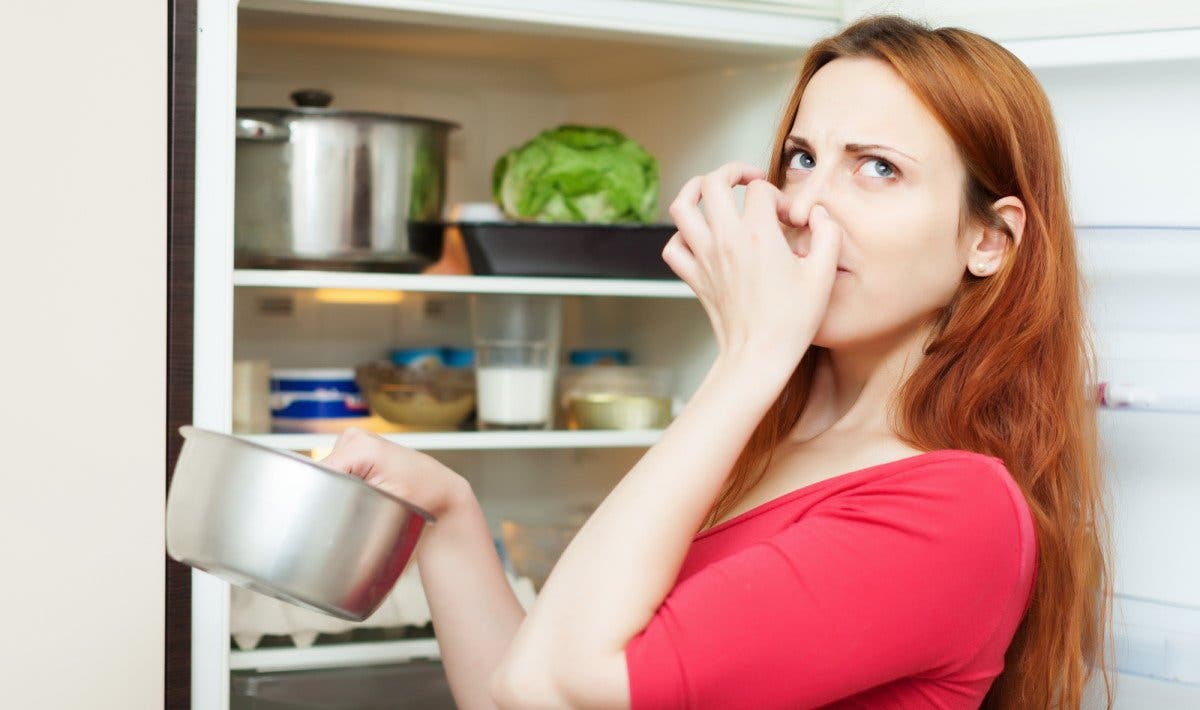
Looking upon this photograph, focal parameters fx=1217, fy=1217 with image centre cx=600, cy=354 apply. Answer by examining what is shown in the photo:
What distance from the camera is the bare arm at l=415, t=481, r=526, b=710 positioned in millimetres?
1094

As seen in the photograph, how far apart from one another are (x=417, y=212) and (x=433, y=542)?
1.71 feet

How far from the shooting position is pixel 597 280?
1.50 metres

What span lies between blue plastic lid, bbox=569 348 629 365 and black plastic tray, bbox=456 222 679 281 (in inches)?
15.2

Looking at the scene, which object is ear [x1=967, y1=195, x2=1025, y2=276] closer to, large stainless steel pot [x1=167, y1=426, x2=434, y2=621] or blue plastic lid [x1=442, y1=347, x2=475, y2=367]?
large stainless steel pot [x1=167, y1=426, x2=434, y2=621]

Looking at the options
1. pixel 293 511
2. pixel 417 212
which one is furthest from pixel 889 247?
pixel 417 212

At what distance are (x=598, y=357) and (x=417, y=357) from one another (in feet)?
0.99

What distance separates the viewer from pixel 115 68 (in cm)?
119

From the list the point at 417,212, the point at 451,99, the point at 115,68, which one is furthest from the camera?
the point at 451,99

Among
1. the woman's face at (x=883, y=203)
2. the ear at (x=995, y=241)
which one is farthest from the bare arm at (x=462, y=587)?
the ear at (x=995, y=241)

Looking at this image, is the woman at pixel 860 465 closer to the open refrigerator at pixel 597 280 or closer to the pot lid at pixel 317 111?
the open refrigerator at pixel 597 280

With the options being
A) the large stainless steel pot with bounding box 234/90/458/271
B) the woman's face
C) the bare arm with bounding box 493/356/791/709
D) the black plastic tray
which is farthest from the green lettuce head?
the bare arm with bounding box 493/356/791/709

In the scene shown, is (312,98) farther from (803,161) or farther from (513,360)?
(803,161)

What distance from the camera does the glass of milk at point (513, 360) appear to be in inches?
61.1

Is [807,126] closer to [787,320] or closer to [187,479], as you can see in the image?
[787,320]
